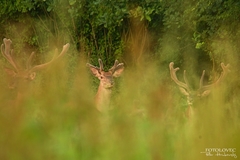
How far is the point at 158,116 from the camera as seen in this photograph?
6.84ft

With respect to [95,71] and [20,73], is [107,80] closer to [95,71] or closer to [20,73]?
[95,71]

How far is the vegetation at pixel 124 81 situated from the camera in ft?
5.41

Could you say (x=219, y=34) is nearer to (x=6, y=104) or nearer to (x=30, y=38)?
(x=30, y=38)

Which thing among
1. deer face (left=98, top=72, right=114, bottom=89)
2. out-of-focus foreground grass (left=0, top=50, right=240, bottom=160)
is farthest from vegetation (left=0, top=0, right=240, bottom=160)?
deer face (left=98, top=72, right=114, bottom=89)

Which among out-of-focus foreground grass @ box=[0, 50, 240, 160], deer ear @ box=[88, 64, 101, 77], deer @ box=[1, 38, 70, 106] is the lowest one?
out-of-focus foreground grass @ box=[0, 50, 240, 160]

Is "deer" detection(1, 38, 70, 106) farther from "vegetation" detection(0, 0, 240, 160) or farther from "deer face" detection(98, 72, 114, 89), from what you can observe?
"deer face" detection(98, 72, 114, 89)

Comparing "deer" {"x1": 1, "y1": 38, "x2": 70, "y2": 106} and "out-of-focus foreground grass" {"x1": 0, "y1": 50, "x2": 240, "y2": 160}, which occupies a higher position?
"deer" {"x1": 1, "y1": 38, "x2": 70, "y2": 106}

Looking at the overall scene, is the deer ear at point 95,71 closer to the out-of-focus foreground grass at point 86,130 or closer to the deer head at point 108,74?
the deer head at point 108,74

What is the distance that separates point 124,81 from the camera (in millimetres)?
3080

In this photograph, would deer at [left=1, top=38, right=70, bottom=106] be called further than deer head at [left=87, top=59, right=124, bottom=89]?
No

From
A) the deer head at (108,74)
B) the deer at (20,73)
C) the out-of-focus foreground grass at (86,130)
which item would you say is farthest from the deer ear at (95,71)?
the out-of-focus foreground grass at (86,130)

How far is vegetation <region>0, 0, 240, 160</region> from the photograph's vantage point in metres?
1.65

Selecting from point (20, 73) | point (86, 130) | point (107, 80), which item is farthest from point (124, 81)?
point (107, 80)

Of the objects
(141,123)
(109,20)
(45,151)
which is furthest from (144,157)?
(109,20)
